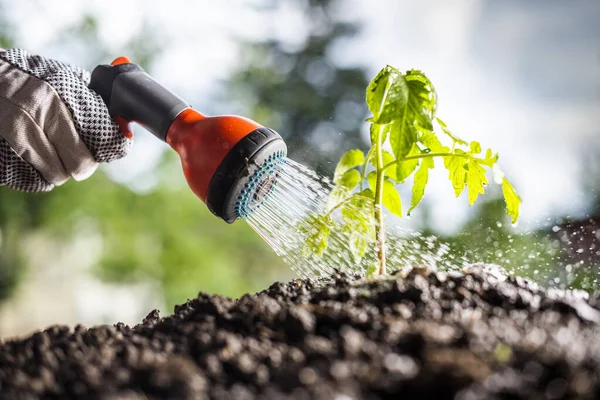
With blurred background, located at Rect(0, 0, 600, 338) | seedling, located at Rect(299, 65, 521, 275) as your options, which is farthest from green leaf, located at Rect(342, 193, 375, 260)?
blurred background, located at Rect(0, 0, 600, 338)

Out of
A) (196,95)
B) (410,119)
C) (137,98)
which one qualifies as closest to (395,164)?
(410,119)

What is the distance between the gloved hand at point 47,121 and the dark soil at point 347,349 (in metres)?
0.31

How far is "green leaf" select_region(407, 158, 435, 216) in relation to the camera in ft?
2.51

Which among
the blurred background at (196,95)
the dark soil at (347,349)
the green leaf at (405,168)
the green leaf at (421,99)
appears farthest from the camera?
the blurred background at (196,95)

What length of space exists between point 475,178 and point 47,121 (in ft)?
1.99

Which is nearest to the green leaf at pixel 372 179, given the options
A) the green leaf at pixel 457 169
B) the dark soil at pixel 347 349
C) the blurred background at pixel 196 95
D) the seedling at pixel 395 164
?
the seedling at pixel 395 164

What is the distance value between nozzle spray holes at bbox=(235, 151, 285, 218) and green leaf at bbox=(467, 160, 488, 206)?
0.25m

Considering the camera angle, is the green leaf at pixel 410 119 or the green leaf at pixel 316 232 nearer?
the green leaf at pixel 410 119

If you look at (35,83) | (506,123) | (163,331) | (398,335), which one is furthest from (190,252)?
(398,335)

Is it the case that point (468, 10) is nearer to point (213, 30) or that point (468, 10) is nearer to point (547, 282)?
point (213, 30)

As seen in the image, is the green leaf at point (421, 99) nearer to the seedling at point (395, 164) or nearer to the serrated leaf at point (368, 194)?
the seedling at point (395, 164)

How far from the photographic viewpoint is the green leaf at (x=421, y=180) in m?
0.77

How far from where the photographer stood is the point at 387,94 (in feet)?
2.19

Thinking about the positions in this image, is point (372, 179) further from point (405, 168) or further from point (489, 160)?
point (489, 160)
